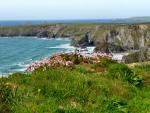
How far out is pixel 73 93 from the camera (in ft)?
38.7

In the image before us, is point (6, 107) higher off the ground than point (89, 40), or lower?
higher

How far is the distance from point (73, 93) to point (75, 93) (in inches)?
2.4

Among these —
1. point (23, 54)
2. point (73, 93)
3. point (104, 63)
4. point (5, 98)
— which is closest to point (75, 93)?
point (73, 93)

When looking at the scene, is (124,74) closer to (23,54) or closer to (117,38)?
(23,54)

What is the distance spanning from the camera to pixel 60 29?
14975 centimetres

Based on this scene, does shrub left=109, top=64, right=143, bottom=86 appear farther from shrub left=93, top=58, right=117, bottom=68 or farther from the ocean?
the ocean

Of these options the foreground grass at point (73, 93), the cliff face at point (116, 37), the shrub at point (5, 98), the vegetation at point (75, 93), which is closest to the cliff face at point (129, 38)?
the cliff face at point (116, 37)

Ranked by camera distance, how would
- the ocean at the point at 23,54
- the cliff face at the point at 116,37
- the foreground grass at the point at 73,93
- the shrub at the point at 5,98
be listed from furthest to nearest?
the cliff face at the point at 116,37, the ocean at the point at 23,54, the foreground grass at the point at 73,93, the shrub at the point at 5,98

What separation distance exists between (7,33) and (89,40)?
212 feet

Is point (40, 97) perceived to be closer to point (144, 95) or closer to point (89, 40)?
point (144, 95)

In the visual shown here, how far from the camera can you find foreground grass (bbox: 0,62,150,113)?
10.1 meters

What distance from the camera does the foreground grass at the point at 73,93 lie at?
10117mm

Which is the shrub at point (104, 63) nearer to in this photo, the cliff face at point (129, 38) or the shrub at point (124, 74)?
the shrub at point (124, 74)

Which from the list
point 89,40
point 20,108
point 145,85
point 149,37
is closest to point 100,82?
point 145,85
